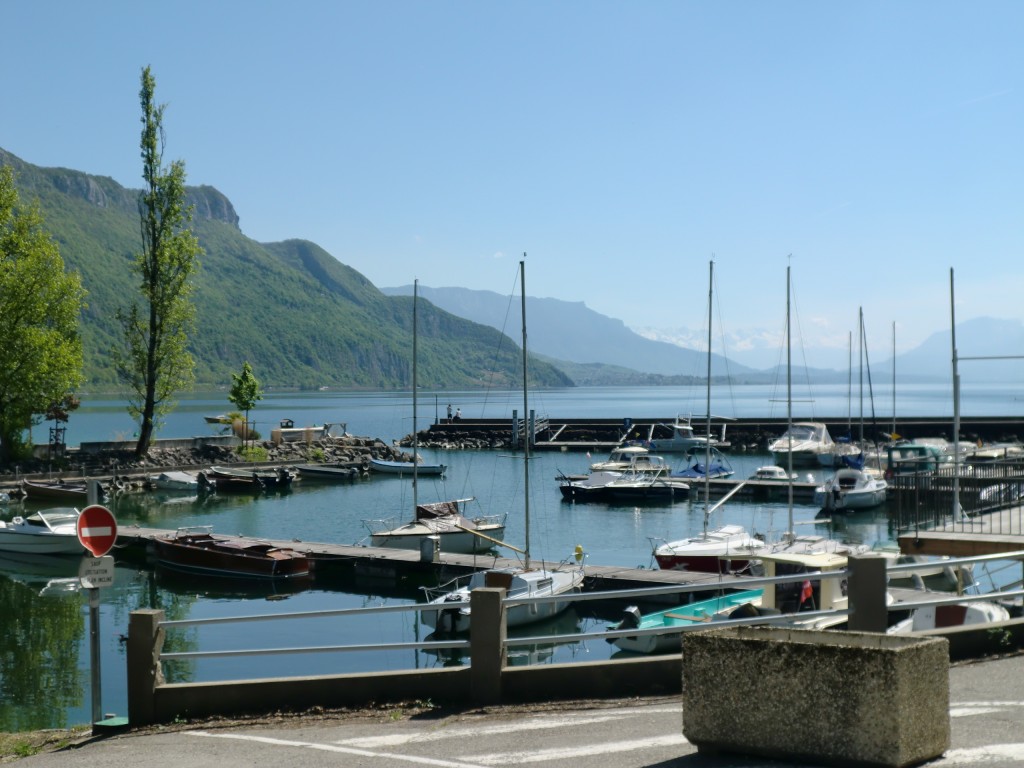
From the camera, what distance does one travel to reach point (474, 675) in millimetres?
11344

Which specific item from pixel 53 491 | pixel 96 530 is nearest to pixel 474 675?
pixel 96 530

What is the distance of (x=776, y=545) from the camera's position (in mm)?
33875

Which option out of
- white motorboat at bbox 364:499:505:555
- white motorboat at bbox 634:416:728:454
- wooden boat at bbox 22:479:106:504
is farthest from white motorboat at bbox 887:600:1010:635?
white motorboat at bbox 634:416:728:454

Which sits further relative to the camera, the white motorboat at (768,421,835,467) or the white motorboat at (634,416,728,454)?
the white motorboat at (634,416,728,454)

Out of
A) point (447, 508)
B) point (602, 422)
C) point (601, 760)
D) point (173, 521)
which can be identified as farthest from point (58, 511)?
point (602, 422)

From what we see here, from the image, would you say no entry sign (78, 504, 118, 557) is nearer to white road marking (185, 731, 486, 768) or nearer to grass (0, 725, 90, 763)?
grass (0, 725, 90, 763)

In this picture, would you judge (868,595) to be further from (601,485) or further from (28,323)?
(28,323)

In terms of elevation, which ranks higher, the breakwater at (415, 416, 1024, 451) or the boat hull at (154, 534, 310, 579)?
the breakwater at (415, 416, 1024, 451)

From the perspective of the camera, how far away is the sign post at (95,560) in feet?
40.2

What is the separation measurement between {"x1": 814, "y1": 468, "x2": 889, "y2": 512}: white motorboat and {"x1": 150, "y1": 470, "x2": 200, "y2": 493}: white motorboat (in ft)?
119

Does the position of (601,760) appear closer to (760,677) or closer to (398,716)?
(760,677)

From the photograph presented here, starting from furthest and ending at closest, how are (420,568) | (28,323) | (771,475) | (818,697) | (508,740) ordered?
(771,475)
(28,323)
(420,568)
(508,740)
(818,697)

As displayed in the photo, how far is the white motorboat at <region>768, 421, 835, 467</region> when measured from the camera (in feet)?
267

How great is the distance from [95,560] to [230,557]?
991 inches
